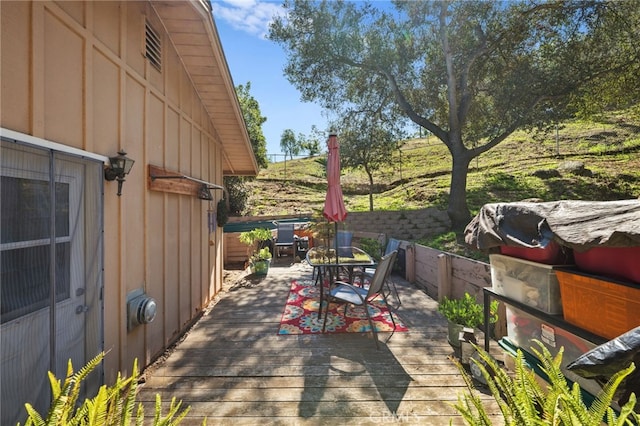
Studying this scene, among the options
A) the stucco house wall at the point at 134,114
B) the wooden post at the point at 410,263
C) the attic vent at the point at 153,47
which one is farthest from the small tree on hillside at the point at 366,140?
the attic vent at the point at 153,47

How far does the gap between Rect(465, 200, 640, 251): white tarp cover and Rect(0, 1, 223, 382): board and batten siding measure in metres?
3.54

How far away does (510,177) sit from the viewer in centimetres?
1386

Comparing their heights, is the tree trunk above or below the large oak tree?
below

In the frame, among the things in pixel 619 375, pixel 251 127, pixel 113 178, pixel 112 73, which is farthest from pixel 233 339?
pixel 251 127

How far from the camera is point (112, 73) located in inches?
109

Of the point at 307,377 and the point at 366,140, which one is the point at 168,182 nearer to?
the point at 307,377

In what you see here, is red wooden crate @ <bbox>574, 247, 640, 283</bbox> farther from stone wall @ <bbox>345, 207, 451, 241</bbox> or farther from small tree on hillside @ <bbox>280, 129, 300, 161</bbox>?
small tree on hillside @ <bbox>280, 129, 300, 161</bbox>

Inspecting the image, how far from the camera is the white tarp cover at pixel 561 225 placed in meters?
1.52

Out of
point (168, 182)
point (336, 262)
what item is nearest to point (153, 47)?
point (168, 182)

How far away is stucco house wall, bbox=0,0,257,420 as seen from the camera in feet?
6.37

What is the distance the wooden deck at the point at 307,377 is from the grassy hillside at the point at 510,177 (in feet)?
30.2

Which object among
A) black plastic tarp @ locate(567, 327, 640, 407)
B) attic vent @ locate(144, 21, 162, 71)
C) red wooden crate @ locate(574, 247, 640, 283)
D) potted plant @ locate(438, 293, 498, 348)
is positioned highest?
attic vent @ locate(144, 21, 162, 71)

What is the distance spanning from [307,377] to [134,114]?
342 centimetres

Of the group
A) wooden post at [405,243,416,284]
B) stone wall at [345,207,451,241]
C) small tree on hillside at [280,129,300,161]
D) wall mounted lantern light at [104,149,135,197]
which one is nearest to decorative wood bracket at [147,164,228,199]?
wall mounted lantern light at [104,149,135,197]
